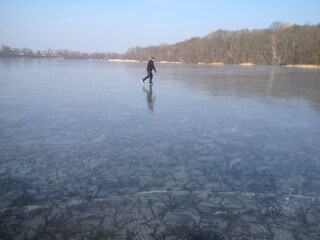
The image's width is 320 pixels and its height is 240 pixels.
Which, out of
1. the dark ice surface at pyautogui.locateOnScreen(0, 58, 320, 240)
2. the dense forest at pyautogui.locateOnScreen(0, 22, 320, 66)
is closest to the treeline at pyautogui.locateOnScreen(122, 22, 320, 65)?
the dense forest at pyautogui.locateOnScreen(0, 22, 320, 66)

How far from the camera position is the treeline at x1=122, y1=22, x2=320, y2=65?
253ft

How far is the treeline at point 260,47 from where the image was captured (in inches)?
3042

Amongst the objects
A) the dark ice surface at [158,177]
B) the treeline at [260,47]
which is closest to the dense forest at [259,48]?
the treeline at [260,47]

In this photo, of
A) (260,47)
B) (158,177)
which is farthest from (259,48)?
Result: (158,177)

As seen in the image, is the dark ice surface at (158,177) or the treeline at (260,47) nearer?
the dark ice surface at (158,177)

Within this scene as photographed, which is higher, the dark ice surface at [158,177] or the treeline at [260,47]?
the treeline at [260,47]

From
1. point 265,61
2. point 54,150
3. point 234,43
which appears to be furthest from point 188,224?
point 234,43

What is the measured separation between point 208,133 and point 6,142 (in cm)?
415

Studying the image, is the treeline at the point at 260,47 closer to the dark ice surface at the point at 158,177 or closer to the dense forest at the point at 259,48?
the dense forest at the point at 259,48

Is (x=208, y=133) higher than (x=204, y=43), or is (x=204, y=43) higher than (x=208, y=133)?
(x=204, y=43)

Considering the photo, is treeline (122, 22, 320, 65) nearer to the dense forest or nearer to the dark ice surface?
the dense forest

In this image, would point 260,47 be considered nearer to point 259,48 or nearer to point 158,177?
point 259,48

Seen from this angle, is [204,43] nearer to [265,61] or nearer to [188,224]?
[265,61]

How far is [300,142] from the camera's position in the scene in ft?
20.7
